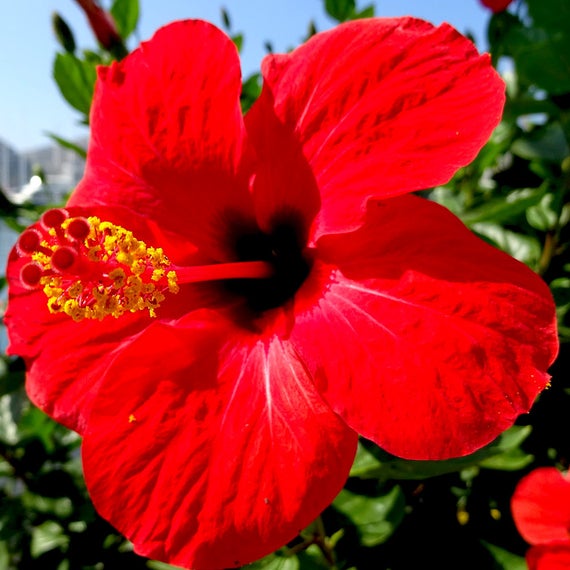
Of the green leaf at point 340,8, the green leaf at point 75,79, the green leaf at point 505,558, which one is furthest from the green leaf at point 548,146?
the green leaf at point 75,79

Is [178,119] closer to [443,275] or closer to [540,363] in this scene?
[443,275]

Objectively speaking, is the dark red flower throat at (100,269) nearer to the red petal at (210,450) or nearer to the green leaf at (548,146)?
the red petal at (210,450)

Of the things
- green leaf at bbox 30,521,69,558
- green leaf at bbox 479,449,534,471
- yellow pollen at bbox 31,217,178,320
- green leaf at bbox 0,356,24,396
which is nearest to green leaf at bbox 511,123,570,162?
green leaf at bbox 479,449,534,471

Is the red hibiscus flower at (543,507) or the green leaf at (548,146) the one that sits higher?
the green leaf at (548,146)

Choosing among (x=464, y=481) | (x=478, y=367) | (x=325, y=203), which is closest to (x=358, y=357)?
(x=478, y=367)

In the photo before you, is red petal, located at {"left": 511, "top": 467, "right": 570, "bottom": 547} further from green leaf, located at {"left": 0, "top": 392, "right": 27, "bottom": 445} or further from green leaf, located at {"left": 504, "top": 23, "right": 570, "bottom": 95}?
green leaf, located at {"left": 0, "top": 392, "right": 27, "bottom": 445}

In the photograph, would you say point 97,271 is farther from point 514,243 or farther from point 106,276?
point 514,243

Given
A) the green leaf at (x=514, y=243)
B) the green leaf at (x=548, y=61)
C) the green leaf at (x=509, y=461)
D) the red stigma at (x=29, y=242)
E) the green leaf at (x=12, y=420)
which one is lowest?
the green leaf at (x=509, y=461)

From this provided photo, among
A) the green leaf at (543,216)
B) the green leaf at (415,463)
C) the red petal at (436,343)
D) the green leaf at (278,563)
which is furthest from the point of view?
the green leaf at (543,216)
